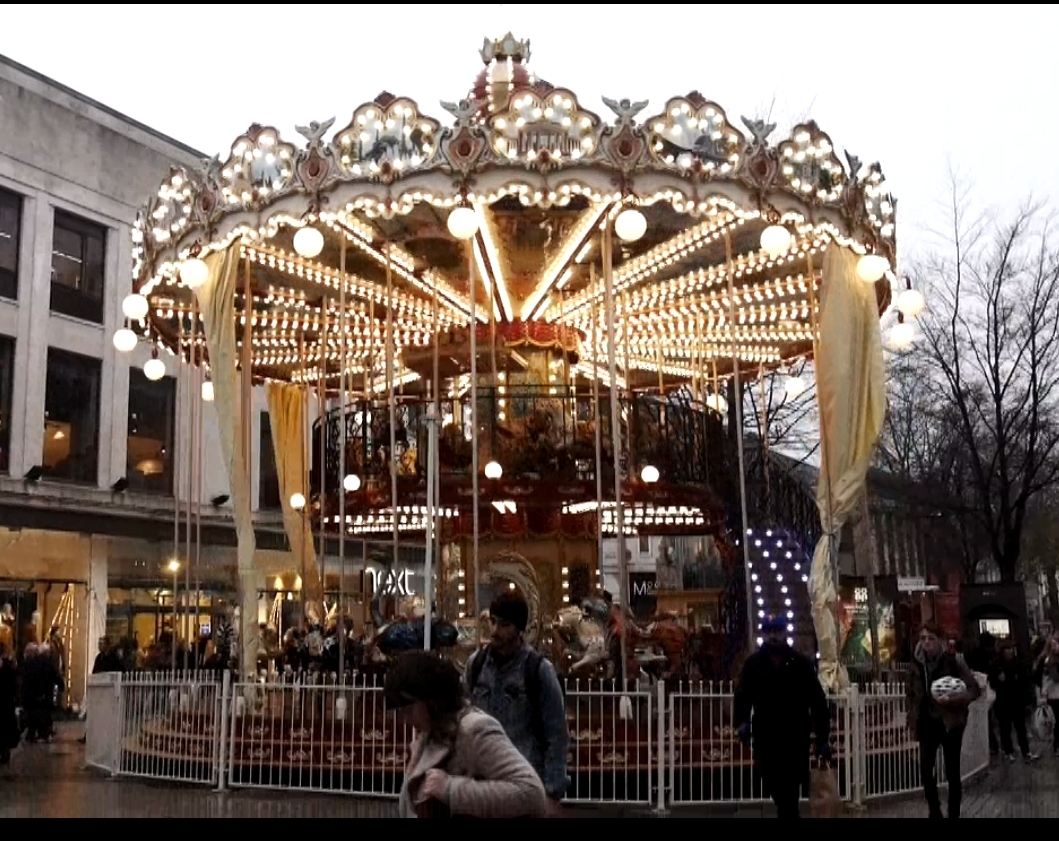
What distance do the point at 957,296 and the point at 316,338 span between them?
48.2 feet

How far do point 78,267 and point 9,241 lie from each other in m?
1.74

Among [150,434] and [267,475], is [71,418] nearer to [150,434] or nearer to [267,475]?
[150,434]

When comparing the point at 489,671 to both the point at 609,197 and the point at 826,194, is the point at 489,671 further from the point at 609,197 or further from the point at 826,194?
the point at 826,194

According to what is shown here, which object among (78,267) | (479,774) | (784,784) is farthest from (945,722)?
(78,267)

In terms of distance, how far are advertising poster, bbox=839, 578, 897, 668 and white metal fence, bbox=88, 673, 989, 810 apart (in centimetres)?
1248

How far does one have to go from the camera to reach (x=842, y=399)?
12742 millimetres

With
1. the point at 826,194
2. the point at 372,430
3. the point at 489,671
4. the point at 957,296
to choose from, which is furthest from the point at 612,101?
the point at 957,296

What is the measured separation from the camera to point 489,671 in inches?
205

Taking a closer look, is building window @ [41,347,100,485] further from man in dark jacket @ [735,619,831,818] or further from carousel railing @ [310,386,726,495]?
man in dark jacket @ [735,619,831,818]

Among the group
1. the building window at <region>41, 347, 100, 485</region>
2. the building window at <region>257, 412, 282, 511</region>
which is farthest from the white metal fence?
the building window at <region>257, 412, 282, 511</region>

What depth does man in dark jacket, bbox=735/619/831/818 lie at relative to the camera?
7977 mm

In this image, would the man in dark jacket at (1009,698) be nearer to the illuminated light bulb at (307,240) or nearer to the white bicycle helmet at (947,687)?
the white bicycle helmet at (947,687)
